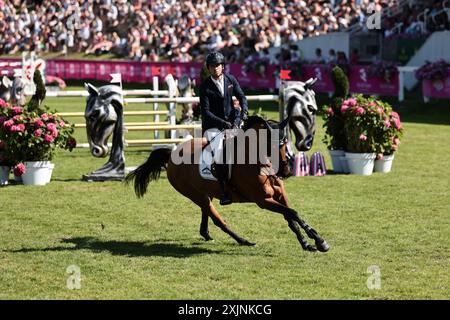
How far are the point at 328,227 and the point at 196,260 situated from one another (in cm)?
276

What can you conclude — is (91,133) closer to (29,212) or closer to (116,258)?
(29,212)

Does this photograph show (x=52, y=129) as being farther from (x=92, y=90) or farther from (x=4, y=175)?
(x=4, y=175)

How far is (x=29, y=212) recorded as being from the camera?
1448cm

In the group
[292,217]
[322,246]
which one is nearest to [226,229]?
[292,217]

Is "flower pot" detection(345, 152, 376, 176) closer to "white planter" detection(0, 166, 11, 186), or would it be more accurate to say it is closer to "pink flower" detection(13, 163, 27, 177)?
"pink flower" detection(13, 163, 27, 177)

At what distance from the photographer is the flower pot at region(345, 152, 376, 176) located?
1828 cm

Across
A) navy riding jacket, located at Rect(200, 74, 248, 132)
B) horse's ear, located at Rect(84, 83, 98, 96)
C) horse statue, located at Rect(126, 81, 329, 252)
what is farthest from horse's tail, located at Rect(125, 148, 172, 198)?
horse's ear, located at Rect(84, 83, 98, 96)

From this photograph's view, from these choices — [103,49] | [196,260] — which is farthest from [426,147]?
[103,49]

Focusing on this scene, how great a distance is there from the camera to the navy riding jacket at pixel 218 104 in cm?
1157

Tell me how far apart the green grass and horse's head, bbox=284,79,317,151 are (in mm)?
808

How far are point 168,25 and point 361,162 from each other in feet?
104

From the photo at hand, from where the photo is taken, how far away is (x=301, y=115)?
686 inches

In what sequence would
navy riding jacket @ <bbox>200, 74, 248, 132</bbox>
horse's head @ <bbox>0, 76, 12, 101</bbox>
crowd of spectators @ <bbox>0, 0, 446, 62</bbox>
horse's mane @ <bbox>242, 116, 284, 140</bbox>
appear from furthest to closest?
crowd of spectators @ <bbox>0, 0, 446, 62</bbox>, horse's head @ <bbox>0, 76, 12, 101</bbox>, navy riding jacket @ <bbox>200, 74, 248, 132</bbox>, horse's mane @ <bbox>242, 116, 284, 140</bbox>

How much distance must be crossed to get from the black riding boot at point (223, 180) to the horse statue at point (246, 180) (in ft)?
0.25
